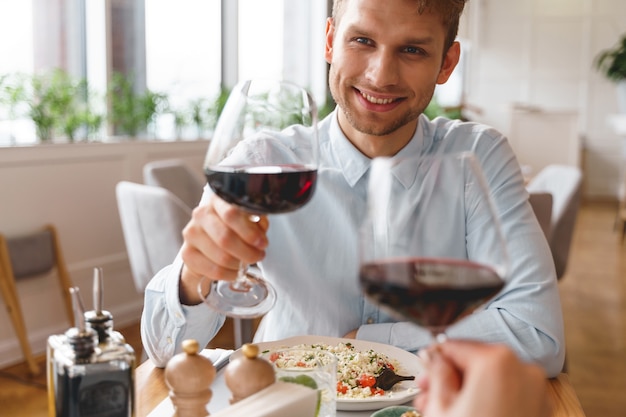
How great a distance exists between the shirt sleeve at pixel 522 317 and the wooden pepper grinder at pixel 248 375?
514mm

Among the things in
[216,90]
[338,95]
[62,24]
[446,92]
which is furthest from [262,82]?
[446,92]

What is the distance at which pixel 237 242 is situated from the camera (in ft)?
3.02

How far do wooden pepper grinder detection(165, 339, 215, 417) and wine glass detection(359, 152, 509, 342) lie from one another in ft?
0.73

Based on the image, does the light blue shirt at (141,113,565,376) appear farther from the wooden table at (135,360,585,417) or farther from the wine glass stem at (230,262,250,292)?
the wine glass stem at (230,262,250,292)

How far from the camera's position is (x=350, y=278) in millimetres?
1504

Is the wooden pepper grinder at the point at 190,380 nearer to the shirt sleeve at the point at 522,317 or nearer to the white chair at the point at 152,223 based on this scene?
the shirt sleeve at the point at 522,317

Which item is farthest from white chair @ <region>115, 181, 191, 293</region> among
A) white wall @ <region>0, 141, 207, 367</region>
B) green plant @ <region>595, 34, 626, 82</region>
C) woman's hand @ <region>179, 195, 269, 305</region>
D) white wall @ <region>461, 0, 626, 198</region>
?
green plant @ <region>595, 34, 626, 82</region>

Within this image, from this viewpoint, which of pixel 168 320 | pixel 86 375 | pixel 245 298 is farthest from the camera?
pixel 168 320

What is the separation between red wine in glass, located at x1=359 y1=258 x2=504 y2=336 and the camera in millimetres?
591

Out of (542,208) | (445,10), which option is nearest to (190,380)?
(445,10)

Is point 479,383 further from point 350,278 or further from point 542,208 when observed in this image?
point 542,208

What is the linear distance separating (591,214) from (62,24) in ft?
23.8

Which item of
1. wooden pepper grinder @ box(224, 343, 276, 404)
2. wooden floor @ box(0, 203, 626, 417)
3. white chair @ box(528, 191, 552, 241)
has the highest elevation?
wooden pepper grinder @ box(224, 343, 276, 404)

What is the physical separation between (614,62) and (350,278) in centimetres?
947
